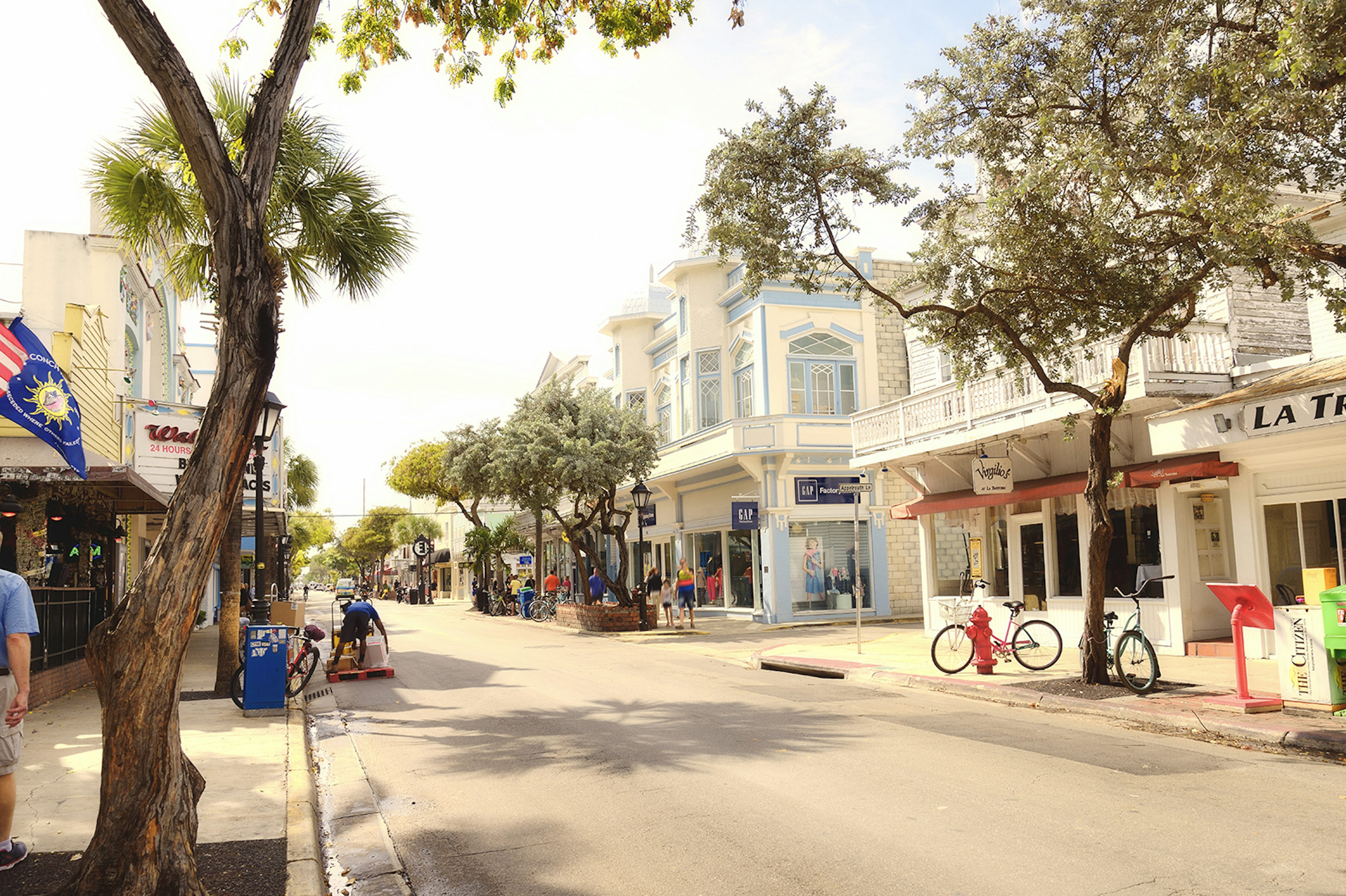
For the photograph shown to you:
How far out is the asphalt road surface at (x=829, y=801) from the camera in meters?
5.40

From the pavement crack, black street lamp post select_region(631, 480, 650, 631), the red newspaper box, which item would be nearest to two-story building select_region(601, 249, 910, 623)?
black street lamp post select_region(631, 480, 650, 631)

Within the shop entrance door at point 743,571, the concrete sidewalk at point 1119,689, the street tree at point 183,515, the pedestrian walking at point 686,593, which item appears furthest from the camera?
the shop entrance door at point 743,571

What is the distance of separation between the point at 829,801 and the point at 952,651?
816 cm

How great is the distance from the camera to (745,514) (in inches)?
1095

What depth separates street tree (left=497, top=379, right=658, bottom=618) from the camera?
27.5m

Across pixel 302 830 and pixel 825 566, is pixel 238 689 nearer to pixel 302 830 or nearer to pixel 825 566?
pixel 302 830

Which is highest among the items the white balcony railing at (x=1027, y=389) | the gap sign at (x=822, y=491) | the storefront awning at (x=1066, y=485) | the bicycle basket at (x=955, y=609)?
the white balcony railing at (x=1027, y=389)

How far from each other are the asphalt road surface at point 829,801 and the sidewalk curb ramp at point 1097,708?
0.33 metres

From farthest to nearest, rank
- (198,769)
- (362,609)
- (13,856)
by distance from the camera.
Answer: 1. (362,609)
2. (198,769)
3. (13,856)

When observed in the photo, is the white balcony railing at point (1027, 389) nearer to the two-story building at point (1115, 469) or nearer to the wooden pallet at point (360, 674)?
the two-story building at point (1115, 469)

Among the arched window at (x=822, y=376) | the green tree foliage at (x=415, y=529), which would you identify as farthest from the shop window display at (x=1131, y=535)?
the green tree foliage at (x=415, y=529)

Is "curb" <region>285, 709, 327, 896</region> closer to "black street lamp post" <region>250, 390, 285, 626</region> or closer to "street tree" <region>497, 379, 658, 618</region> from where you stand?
"black street lamp post" <region>250, 390, 285, 626</region>

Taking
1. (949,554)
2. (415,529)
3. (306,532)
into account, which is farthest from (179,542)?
(306,532)

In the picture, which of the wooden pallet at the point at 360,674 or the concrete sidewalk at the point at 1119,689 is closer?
the concrete sidewalk at the point at 1119,689
